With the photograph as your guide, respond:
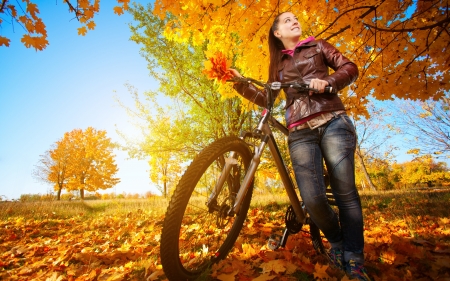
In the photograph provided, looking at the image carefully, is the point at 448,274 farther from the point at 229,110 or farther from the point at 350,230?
the point at 229,110

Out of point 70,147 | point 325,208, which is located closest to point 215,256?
point 325,208

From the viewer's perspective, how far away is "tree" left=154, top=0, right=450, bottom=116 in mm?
3072

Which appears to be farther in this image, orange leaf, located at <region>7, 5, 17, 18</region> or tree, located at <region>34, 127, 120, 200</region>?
tree, located at <region>34, 127, 120, 200</region>

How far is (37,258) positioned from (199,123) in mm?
4679

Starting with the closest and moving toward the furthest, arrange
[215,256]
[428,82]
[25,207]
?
1. [215,256]
2. [428,82]
3. [25,207]

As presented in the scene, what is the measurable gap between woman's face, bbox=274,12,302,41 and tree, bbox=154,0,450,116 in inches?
54.2

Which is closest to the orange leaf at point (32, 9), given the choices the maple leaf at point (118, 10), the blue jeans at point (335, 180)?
the maple leaf at point (118, 10)

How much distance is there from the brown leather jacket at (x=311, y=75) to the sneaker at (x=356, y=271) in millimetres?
1129

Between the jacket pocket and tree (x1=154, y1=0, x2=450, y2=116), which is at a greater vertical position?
tree (x1=154, y1=0, x2=450, y2=116)

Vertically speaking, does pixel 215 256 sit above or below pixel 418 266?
above

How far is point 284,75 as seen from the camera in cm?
196

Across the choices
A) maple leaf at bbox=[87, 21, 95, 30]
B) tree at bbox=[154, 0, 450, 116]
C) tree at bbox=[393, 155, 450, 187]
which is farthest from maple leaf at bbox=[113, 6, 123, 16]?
tree at bbox=[393, 155, 450, 187]

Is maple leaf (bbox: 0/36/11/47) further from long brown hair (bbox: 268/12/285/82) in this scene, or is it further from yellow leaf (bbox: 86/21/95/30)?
long brown hair (bbox: 268/12/285/82)

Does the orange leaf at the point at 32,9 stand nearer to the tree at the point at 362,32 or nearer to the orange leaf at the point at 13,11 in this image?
the orange leaf at the point at 13,11
